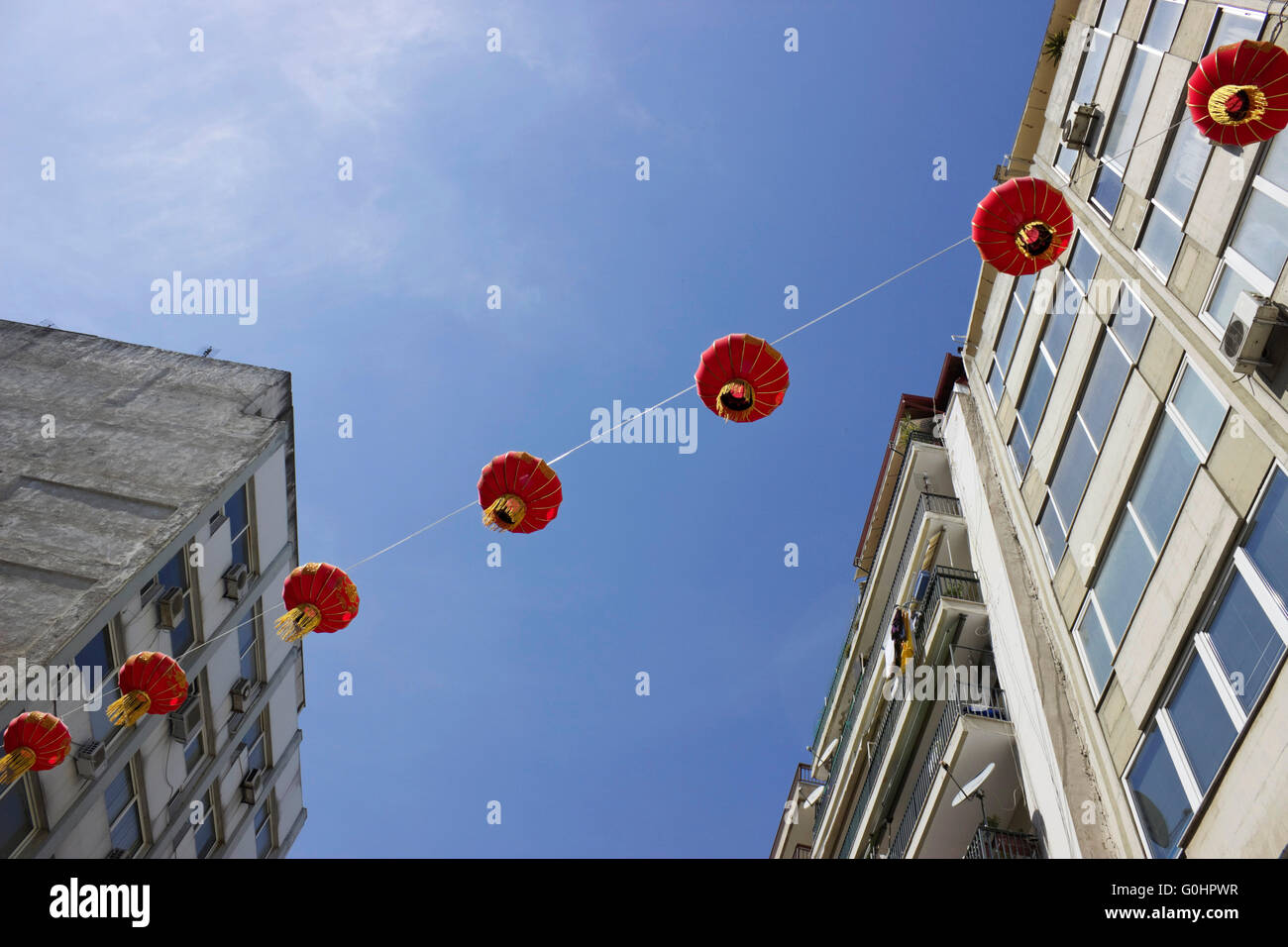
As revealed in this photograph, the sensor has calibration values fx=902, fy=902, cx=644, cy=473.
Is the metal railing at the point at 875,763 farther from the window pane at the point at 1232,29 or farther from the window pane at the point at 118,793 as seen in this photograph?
the window pane at the point at 118,793

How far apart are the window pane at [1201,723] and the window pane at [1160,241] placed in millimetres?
5115

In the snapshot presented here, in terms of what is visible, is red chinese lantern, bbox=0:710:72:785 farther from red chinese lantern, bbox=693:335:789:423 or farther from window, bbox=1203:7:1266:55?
window, bbox=1203:7:1266:55

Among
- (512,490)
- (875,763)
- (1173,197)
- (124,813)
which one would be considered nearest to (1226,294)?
(1173,197)

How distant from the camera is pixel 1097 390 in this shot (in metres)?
12.6

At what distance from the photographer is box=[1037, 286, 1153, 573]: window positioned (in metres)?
11.9

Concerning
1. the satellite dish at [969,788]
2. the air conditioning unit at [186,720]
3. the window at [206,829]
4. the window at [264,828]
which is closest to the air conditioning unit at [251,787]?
the window at [264,828]

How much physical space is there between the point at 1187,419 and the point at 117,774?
17.9 metres

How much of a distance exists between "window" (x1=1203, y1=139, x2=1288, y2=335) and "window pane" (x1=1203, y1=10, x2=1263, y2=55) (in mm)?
1618

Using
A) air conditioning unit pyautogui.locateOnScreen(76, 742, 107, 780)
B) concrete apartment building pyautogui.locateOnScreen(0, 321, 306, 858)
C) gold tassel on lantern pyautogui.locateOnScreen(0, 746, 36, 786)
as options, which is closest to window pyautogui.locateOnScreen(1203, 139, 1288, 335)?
gold tassel on lantern pyautogui.locateOnScreen(0, 746, 36, 786)

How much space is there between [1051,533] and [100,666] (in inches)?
622

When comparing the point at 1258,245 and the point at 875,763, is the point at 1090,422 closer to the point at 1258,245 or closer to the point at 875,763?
the point at 1258,245

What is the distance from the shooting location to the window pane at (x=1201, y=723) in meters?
8.55
